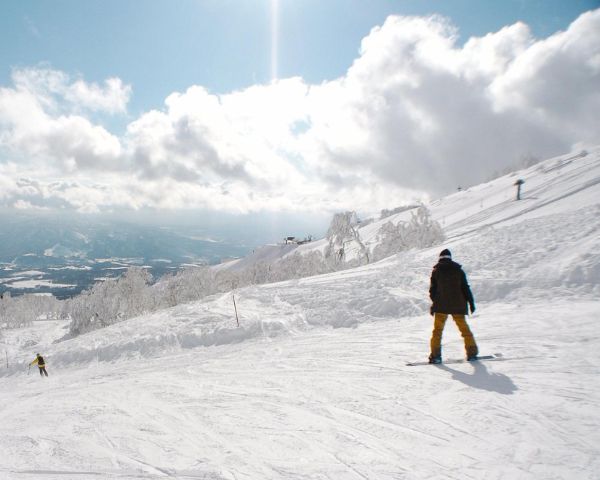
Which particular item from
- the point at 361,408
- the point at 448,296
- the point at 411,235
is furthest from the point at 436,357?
the point at 411,235

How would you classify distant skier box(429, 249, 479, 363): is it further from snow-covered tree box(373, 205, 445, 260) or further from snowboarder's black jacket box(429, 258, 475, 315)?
snow-covered tree box(373, 205, 445, 260)

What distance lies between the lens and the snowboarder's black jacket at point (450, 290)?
7492mm

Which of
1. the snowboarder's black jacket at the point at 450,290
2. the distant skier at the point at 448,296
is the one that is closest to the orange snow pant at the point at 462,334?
the distant skier at the point at 448,296

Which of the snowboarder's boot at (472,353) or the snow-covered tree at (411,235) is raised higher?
the snow-covered tree at (411,235)

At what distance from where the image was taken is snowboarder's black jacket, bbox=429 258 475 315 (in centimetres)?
749

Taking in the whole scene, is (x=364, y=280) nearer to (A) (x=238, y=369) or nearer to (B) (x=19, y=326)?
(A) (x=238, y=369)

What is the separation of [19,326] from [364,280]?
439ft

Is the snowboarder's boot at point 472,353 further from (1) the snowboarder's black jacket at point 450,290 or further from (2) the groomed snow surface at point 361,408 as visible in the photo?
(1) the snowboarder's black jacket at point 450,290

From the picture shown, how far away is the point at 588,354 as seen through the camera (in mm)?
6617

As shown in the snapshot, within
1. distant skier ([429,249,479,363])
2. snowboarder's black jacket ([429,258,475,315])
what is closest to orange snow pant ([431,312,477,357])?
distant skier ([429,249,479,363])

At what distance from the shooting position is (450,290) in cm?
755

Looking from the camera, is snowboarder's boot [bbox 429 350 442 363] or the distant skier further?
the distant skier

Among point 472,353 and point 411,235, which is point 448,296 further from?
point 411,235

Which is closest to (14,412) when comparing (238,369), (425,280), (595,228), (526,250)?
(238,369)
